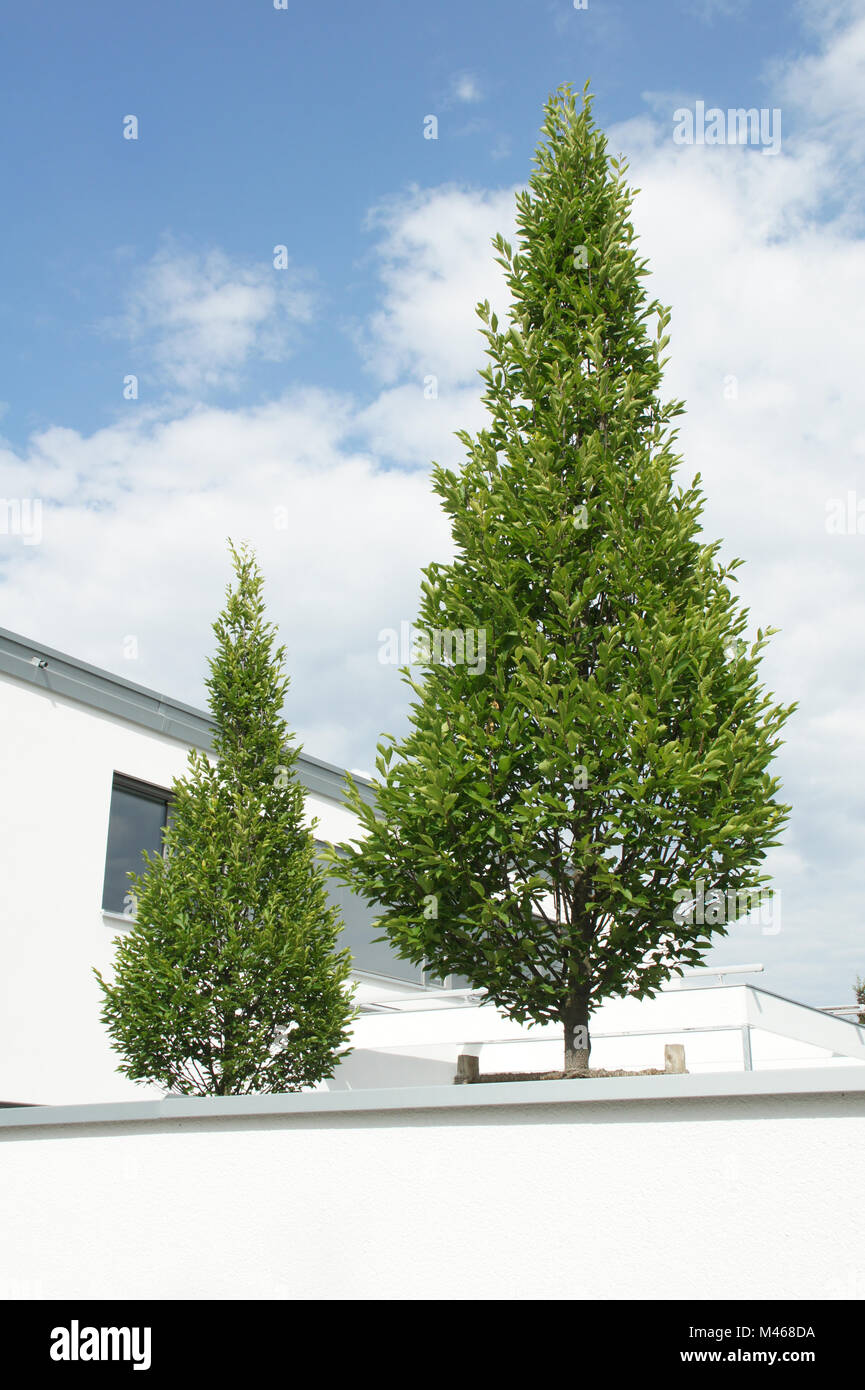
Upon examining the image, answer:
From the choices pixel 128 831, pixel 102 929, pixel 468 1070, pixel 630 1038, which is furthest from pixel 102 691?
pixel 630 1038

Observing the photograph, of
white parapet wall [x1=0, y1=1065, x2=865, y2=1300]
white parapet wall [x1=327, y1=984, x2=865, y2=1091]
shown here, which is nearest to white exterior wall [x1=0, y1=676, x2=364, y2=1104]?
white parapet wall [x1=327, y1=984, x2=865, y2=1091]

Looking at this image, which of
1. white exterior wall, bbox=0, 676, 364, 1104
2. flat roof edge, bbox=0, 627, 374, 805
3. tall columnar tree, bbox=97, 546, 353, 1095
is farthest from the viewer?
flat roof edge, bbox=0, 627, 374, 805

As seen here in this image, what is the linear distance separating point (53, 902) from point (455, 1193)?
32.4ft

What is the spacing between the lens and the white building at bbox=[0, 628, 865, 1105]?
14555 mm

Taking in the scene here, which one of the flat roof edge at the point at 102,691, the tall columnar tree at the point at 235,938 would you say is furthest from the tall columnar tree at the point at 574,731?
the flat roof edge at the point at 102,691

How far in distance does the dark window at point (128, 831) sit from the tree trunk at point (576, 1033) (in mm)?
9003

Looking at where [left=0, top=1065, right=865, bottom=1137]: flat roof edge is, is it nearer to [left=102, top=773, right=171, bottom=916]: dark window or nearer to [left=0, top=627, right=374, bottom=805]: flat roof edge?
[left=0, top=627, right=374, bottom=805]: flat roof edge

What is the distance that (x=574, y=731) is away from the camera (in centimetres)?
Result: 795

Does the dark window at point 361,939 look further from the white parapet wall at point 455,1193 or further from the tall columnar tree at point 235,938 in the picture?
the white parapet wall at point 455,1193

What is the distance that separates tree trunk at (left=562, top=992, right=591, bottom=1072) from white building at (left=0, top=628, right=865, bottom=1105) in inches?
207

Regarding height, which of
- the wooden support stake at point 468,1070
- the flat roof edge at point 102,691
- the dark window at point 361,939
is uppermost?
the flat roof edge at point 102,691

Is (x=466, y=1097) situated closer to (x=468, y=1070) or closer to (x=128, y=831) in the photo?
(x=468, y=1070)

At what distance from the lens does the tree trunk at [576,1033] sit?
28.1 ft

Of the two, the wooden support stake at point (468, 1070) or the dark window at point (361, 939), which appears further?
the dark window at point (361, 939)
